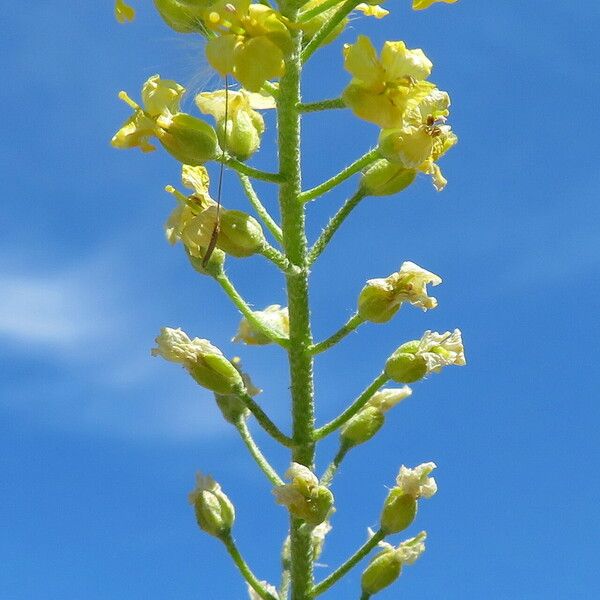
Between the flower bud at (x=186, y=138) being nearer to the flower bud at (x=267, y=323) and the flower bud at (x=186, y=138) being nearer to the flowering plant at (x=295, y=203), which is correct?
the flowering plant at (x=295, y=203)

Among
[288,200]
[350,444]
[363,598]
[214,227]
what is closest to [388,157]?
[288,200]

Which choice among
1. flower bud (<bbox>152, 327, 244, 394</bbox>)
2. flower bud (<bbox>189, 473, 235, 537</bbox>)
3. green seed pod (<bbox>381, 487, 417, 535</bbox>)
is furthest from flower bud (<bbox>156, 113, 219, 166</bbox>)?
green seed pod (<bbox>381, 487, 417, 535</bbox>)

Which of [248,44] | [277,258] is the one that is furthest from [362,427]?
[248,44]

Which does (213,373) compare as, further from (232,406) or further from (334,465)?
(334,465)

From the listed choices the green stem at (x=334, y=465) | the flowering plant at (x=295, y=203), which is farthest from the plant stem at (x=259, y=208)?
the green stem at (x=334, y=465)

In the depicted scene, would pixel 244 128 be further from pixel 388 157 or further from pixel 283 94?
pixel 388 157
